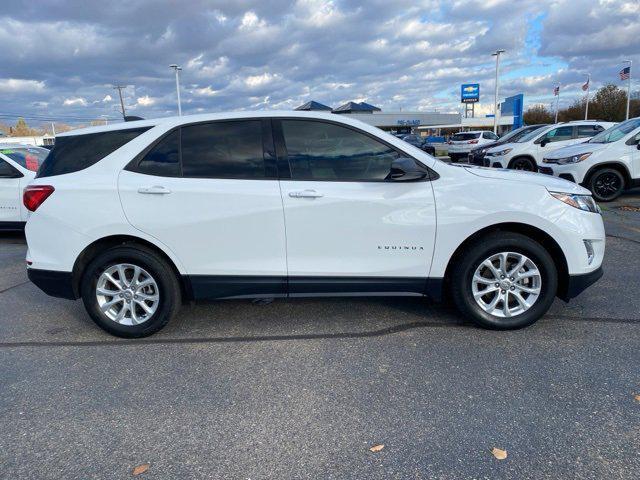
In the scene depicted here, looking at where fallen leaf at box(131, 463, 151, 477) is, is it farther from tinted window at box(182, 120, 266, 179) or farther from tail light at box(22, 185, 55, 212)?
tail light at box(22, 185, 55, 212)

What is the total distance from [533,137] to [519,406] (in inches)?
498

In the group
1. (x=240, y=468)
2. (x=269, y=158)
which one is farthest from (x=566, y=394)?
(x=269, y=158)

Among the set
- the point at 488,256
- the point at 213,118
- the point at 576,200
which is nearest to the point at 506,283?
the point at 488,256

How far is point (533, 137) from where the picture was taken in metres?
13.8

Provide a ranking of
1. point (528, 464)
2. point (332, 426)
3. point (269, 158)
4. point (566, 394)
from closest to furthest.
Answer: point (528, 464) → point (332, 426) → point (566, 394) → point (269, 158)

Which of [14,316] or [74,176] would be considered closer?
[74,176]

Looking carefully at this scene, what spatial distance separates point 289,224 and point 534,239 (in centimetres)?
198

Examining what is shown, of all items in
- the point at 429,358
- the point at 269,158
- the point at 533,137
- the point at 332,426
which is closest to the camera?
the point at 332,426

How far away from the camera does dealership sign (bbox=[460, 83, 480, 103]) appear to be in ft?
186

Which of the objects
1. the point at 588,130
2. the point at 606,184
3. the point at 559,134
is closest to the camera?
the point at 606,184

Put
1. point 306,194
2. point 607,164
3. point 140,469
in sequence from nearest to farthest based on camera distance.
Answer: point 140,469, point 306,194, point 607,164

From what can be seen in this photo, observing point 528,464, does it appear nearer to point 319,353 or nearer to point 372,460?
point 372,460

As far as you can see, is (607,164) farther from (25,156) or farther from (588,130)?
(25,156)

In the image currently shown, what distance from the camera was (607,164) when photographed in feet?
32.7
